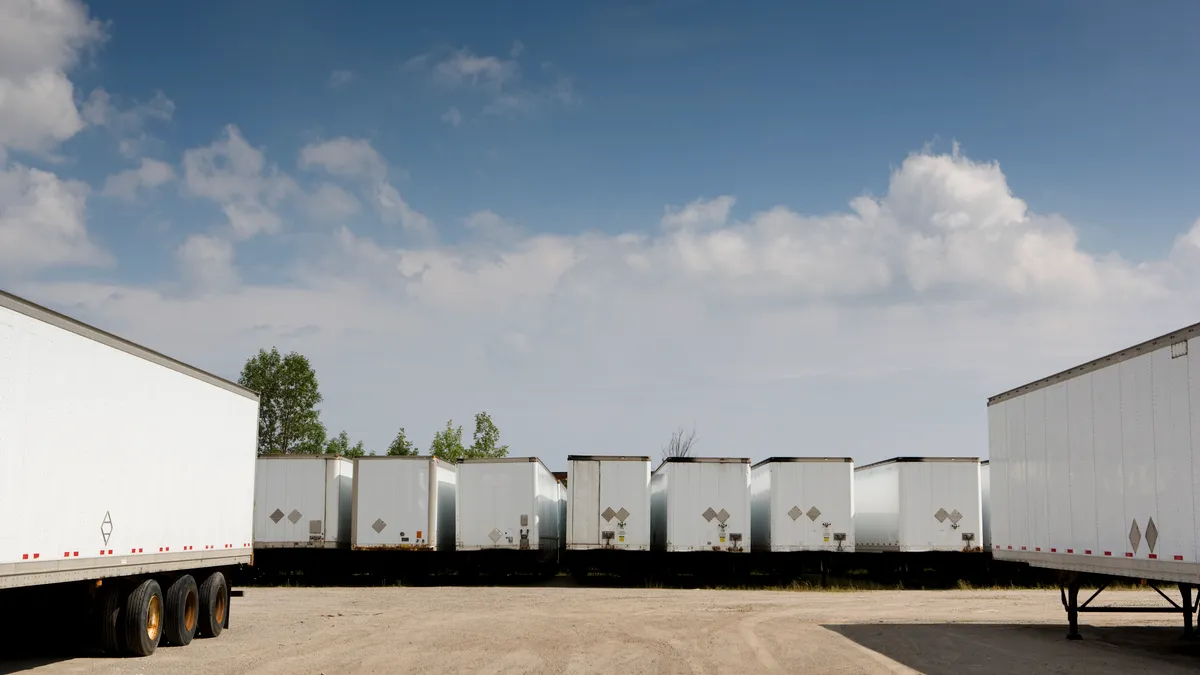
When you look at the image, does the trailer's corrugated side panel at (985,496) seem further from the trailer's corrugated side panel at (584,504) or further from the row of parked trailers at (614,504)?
the trailer's corrugated side panel at (584,504)

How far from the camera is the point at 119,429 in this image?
14.1 meters

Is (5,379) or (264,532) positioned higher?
(5,379)

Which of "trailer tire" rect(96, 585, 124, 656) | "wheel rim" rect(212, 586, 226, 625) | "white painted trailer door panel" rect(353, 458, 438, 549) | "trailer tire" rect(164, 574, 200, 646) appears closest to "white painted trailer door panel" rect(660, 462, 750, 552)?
"white painted trailer door panel" rect(353, 458, 438, 549)

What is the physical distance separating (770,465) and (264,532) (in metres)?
14.8

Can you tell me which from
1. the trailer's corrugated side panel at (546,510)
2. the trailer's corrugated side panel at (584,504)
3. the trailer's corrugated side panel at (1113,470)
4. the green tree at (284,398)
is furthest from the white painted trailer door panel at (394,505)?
the green tree at (284,398)

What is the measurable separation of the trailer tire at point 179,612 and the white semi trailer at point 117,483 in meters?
0.02

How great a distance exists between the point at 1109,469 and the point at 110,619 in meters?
14.0

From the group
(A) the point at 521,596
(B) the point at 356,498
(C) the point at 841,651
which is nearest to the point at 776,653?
(C) the point at 841,651

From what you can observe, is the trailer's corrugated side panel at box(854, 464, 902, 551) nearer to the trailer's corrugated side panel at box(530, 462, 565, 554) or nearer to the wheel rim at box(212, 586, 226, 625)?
the trailer's corrugated side panel at box(530, 462, 565, 554)

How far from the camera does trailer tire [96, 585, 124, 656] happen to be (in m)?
14.7

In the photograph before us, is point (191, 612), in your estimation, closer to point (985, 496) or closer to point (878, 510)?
point (878, 510)

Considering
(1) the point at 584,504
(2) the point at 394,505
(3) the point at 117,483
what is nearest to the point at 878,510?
(1) the point at 584,504

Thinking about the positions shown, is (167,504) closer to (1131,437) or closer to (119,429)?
(119,429)

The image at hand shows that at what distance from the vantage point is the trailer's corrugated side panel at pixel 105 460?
11664 mm
